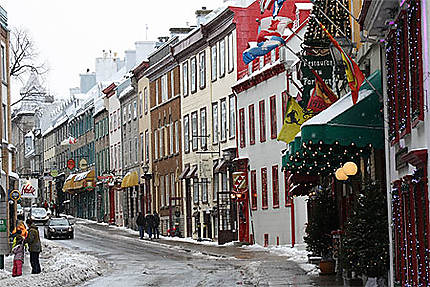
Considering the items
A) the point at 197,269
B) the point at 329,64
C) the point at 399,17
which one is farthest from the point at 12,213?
the point at 399,17

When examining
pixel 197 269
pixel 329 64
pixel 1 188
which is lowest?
pixel 197 269

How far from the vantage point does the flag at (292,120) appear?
→ 27.3 meters

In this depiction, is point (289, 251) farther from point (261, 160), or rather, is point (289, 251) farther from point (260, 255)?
point (261, 160)

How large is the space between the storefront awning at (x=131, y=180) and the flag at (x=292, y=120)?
129ft

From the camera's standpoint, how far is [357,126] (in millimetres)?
18656

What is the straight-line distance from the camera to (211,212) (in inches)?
1927

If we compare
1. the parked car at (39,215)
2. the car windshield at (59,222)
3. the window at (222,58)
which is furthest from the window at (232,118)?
the parked car at (39,215)

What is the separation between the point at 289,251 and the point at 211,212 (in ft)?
38.4

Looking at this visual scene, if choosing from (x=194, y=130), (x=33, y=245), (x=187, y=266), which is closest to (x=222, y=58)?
(x=194, y=130)

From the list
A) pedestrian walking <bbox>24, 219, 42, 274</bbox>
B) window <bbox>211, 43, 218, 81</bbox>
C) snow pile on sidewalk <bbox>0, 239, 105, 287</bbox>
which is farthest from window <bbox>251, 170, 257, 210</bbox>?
pedestrian walking <bbox>24, 219, 42, 274</bbox>

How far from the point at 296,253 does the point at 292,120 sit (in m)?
9.50

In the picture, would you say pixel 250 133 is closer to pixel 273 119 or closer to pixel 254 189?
pixel 254 189

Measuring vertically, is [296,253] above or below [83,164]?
below

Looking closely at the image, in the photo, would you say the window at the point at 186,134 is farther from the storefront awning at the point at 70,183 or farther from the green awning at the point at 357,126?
the green awning at the point at 357,126
